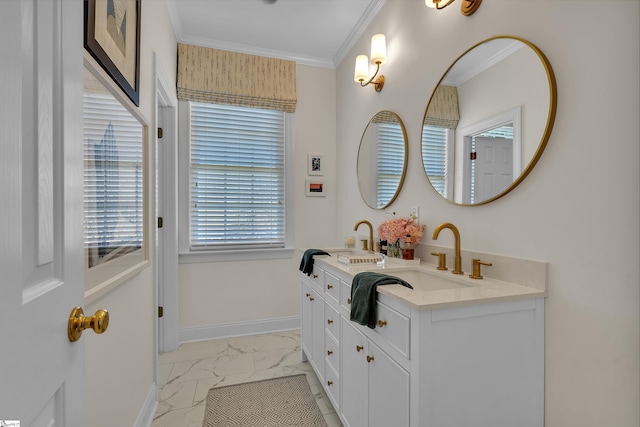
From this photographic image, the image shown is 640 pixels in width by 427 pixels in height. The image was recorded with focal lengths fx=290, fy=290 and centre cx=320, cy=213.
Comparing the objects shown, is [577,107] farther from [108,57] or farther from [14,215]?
[108,57]

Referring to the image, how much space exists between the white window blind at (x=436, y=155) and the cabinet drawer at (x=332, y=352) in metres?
1.07

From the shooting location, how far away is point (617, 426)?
92 centimetres

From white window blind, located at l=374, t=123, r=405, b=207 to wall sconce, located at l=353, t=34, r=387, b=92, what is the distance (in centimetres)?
34

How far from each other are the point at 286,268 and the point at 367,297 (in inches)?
77.6

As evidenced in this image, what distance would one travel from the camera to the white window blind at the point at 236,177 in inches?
112

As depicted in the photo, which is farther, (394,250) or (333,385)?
(394,250)

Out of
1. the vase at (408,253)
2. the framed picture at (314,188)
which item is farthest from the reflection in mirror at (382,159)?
the framed picture at (314,188)

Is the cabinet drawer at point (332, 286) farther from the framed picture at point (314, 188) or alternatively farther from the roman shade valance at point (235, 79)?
the roman shade valance at point (235, 79)

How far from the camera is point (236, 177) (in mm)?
2951

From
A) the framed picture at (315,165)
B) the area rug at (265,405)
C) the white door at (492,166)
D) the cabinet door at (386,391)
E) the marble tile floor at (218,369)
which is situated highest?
the framed picture at (315,165)

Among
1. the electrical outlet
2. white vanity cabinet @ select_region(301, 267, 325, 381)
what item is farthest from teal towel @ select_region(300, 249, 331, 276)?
the electrical outlet

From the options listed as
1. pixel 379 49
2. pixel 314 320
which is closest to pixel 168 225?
pixel 314 320

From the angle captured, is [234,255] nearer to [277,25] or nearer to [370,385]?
[370,385]

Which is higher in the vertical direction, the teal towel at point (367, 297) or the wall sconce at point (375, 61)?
the wall sconce at point (375, 61)
